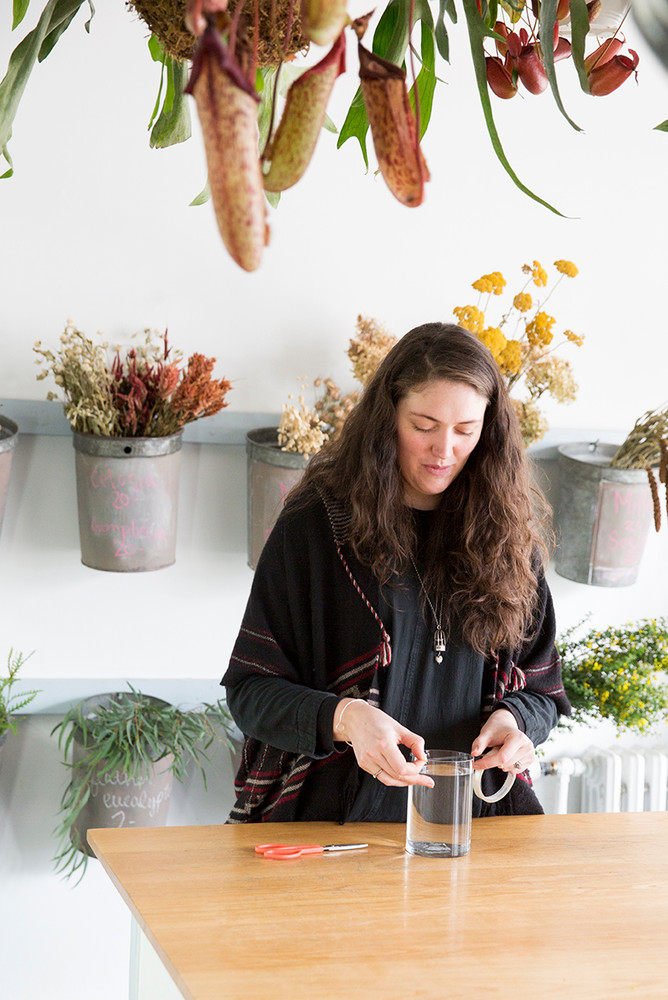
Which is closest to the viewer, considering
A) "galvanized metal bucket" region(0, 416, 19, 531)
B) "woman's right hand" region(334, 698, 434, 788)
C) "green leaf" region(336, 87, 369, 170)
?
"green leaf" region(336, 87, 369, 170)

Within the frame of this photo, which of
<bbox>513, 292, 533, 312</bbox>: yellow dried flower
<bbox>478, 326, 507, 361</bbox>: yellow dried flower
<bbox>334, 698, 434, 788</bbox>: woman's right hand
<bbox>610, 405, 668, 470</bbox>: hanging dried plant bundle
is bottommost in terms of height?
<bbox>334, 698, 434, 788</bbox>: woman's right hand

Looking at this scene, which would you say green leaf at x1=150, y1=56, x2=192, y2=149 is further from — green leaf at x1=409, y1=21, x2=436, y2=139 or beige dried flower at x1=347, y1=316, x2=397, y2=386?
beige dried flower at x1=347, y1=316, x2=397, y2=386

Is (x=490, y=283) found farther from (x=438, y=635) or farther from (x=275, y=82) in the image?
(x=275, y=82)

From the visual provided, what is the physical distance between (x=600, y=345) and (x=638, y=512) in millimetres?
473

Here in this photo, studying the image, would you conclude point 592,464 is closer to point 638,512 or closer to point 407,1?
point 638,512

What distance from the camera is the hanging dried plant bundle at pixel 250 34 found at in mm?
654

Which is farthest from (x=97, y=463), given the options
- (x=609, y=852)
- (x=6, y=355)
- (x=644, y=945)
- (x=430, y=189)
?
(x=644, y=945)

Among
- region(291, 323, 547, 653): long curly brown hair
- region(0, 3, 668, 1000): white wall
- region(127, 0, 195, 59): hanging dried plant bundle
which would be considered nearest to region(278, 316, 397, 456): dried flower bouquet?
region(0, 3, 668, 1000): white wall

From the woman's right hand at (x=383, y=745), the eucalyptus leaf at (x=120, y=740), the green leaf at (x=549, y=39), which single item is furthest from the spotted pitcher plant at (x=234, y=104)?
the eucalyptus leaf at (x=120, y=740)

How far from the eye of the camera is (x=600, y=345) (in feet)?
8.31

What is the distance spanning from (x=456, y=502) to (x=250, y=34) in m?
1.07

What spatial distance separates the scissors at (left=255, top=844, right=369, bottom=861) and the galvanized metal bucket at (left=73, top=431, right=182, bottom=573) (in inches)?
36.9

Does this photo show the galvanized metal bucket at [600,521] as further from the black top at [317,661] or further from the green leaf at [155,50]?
the green leaf at [155,50]

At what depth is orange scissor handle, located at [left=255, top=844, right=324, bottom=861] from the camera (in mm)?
1264
